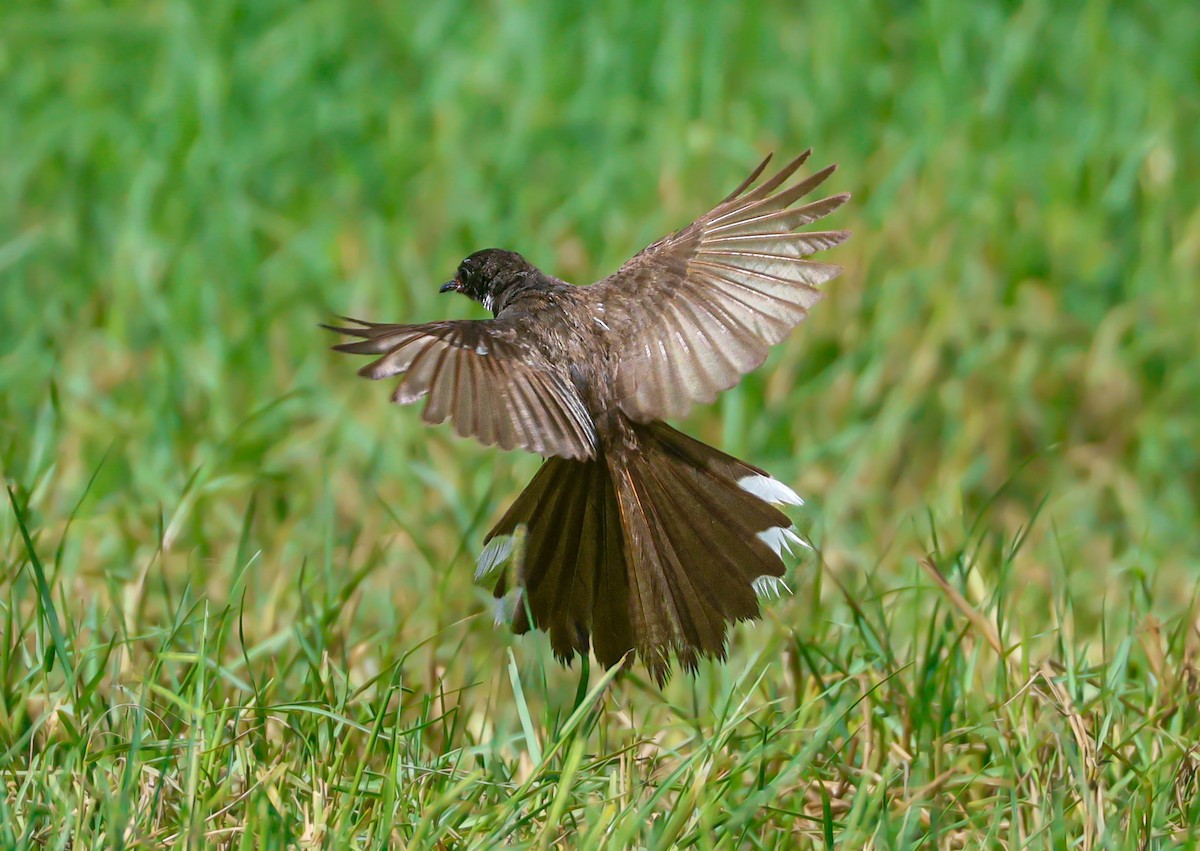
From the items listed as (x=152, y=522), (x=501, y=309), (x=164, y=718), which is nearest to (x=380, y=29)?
(x=152, y=522)

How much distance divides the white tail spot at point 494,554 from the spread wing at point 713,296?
36cm

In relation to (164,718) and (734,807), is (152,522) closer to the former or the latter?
(164,718)

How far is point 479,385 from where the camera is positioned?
3.01 meters

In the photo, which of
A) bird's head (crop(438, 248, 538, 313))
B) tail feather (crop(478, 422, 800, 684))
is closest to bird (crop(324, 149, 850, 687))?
tail feather (crop(478, 422, 800, 684))

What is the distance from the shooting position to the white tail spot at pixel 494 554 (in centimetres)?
329

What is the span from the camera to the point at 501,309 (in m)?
3.62

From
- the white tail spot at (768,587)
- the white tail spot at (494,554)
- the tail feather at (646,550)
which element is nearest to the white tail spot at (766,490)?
the tail feather at (646,550)

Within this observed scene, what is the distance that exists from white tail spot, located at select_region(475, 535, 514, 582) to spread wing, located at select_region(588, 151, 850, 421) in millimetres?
360

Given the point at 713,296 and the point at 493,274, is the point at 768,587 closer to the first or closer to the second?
the point at 713,296

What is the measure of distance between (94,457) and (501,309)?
6.88 ft

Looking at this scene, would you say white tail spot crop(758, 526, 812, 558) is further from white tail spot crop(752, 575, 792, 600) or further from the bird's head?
the bird's head

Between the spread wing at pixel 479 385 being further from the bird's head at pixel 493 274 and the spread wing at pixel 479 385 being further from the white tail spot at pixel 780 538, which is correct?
the bird's head at pixel 493 274

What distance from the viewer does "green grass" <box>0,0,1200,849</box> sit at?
3004 mm

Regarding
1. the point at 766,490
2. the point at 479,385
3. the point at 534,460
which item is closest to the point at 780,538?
the point at 766,490
